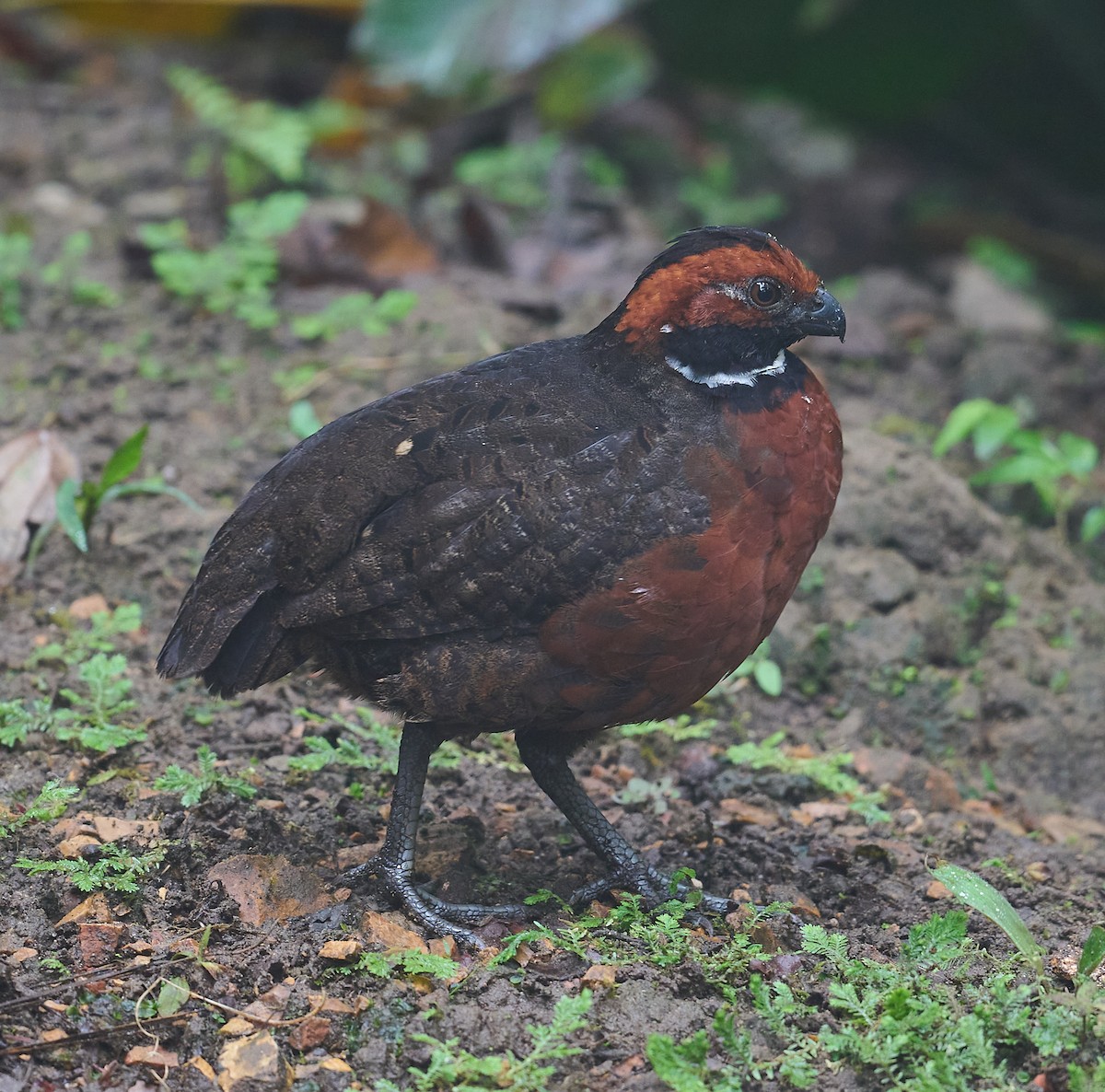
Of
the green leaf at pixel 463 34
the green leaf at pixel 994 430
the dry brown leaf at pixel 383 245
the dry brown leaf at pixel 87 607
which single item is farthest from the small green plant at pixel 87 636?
the green leaf at pixel 463 34

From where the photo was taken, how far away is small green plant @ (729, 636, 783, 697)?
4.93 m

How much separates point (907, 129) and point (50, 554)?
6490 millimetres

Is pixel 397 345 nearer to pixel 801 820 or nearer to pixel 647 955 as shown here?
pixel 801 820

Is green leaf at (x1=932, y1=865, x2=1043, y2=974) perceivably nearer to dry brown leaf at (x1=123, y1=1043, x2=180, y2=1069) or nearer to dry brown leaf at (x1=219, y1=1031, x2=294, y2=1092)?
dry brown leaf at (x1=219, y1=1031, x2=294, y2=1092)

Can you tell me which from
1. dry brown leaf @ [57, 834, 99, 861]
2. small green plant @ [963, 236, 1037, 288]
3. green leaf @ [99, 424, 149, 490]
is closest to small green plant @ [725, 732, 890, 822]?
dry brown leaf @ [57, 834, 99, 861]

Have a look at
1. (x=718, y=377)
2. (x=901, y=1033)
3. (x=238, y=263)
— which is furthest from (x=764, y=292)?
(x=238, y=263)

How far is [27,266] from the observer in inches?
260

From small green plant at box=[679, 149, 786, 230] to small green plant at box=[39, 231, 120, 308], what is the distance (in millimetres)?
3252

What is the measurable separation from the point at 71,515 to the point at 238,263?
2.01 metres

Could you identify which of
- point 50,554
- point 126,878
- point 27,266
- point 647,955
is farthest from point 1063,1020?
point 27,266

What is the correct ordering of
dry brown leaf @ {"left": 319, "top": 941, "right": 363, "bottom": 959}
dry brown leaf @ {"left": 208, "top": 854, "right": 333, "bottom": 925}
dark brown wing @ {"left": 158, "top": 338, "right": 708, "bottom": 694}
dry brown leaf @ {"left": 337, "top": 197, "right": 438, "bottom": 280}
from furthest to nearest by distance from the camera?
dry brown leaf @ {"left": 337, "top": 197, "right": 438, "bottom": 280}, dry brown leaf @ {"left": 208, "top": 854, "right": 333, "bottom": 925}, dark brown wing @ {"left": 158, "top": 338, "right": 708, "bottom": 694}, dry brown leaf @ {"left": 319, "top": 941, "right": 363, "bottom": 959}

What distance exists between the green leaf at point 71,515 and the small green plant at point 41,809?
1126 mm

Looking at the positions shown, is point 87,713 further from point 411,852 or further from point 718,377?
point 718,377

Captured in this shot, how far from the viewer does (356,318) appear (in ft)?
20.7
